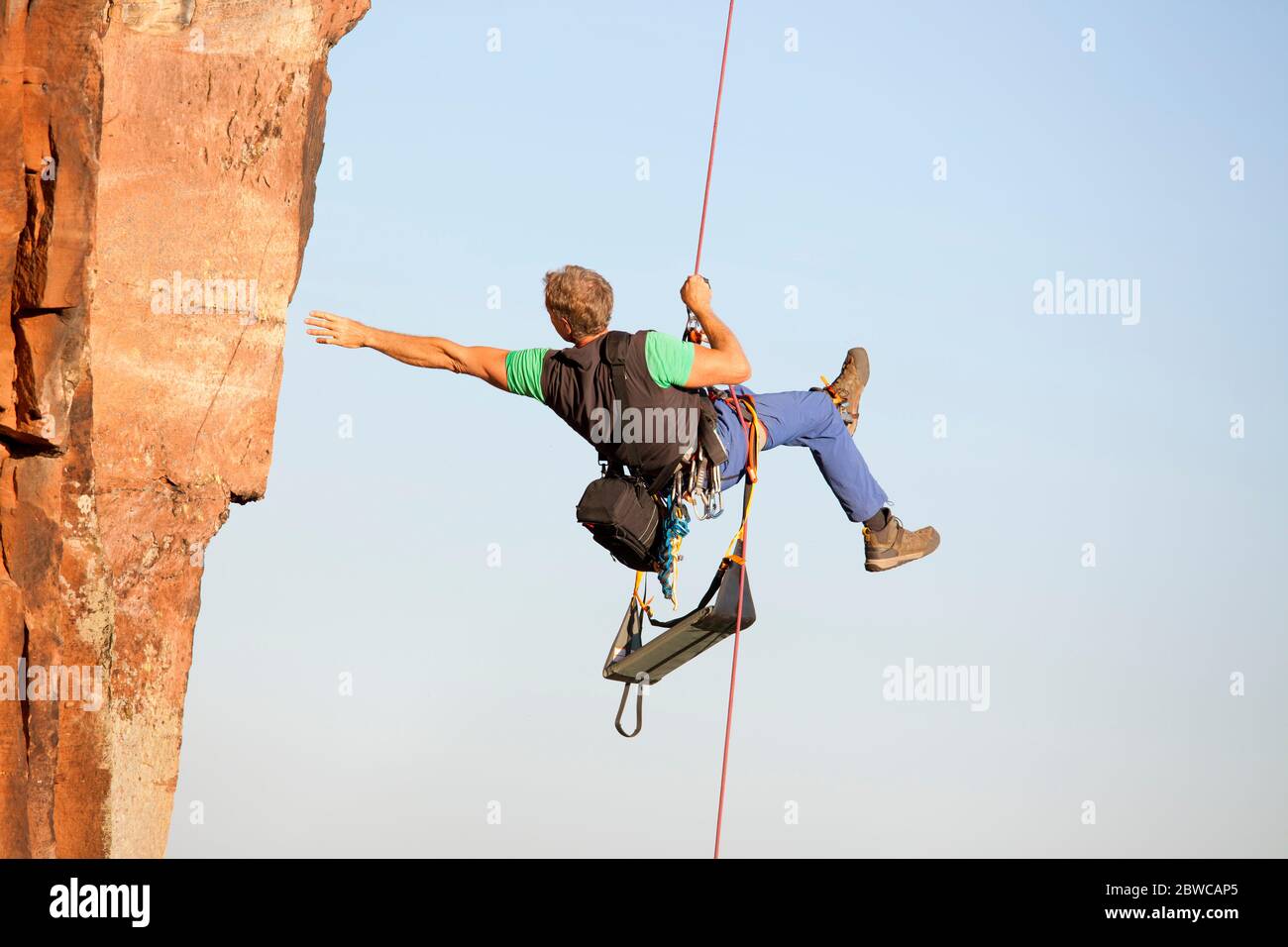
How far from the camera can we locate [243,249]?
12.6m

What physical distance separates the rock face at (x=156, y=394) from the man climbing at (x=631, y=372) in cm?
176

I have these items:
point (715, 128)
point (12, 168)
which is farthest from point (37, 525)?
point (715, 128)

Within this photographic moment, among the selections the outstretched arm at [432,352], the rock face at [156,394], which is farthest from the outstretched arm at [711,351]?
the rock face at [156,394]

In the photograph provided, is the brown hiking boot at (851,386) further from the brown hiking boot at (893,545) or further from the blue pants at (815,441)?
the brown hiking boot at (893,545)

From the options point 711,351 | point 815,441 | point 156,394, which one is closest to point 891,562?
point 815,441

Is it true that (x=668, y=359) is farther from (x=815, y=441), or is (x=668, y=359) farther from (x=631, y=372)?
(x=815, y=441)

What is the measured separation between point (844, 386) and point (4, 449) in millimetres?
4063

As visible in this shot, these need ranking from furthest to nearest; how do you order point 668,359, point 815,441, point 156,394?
point 156,394, point 815,441, point 668,359

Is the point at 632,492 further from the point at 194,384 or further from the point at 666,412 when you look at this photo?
the point at 194,384

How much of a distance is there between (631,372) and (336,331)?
4.52 ft

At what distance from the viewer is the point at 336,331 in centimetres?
1000

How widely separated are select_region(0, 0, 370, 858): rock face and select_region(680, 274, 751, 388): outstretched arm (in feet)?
9.56

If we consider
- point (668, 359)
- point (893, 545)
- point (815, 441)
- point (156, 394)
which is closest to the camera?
point (668, 359)

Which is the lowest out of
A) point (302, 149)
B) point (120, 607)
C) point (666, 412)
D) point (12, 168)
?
point (120, 607)
